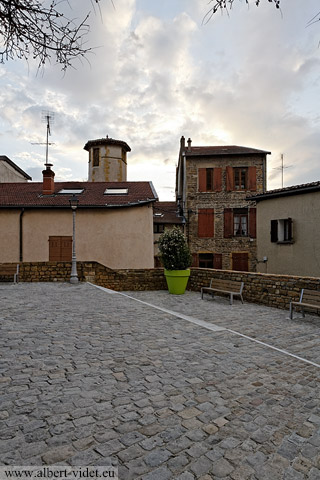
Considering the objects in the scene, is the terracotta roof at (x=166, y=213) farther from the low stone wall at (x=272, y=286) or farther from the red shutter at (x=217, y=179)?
the low stone wall at (x=272, y=286)

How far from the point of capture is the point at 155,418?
106 inches

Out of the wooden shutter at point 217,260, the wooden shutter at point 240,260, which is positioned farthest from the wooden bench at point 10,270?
the wooden shutter at point 240,260

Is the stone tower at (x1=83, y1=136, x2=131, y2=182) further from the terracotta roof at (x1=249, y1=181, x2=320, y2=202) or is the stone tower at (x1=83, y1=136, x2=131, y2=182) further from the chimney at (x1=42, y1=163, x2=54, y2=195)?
the terracotta roof at (x1=249, y1=181, x2=320, y2=202)

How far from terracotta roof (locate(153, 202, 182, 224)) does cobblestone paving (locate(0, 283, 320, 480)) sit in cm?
1652

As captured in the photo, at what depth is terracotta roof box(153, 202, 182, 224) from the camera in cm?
2225

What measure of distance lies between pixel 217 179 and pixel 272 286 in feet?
46.1

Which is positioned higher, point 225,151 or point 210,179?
point 225,151

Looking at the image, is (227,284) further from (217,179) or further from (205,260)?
(217,179)

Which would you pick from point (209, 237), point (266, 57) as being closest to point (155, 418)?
point (266, 57)

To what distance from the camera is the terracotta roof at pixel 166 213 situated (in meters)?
Result: 22.2

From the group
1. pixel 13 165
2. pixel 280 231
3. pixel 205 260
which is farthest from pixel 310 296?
pixel 13 165

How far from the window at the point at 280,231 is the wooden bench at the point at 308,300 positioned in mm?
5933

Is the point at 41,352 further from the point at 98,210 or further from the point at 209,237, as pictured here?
the point at 209,237

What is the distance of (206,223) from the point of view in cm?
2141
